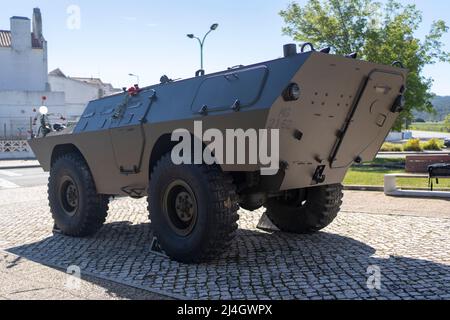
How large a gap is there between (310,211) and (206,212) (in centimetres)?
194

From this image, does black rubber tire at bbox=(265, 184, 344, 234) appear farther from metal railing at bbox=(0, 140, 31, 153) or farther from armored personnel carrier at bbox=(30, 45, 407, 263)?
metal railing at bbox=(0, 140, 31, 153)

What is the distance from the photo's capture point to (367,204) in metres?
9.43

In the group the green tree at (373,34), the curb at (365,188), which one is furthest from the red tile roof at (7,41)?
the curb at (365,188)

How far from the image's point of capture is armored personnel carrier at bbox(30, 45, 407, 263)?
15.6 ft

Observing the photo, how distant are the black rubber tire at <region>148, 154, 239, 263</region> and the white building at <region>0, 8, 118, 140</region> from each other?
32030 mm

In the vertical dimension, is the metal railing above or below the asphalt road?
above

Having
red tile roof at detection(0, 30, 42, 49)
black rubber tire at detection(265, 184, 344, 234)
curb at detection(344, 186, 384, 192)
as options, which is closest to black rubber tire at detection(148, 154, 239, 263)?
black rubber tire at detection(265, 184, 344, 234)

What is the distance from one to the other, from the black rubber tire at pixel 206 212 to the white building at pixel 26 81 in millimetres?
32030

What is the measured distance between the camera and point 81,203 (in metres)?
6.95

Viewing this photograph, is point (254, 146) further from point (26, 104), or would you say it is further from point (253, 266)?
point (26, 104)

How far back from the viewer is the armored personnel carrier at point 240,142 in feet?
15.6

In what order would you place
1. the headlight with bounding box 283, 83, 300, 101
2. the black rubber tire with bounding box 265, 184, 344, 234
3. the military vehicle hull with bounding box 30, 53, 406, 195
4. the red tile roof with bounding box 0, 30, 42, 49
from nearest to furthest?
the headlight with bounding box 283, 83, 300, 101 < the military vehicle hull with bounding box 30, 53, 406, 195 < the black rubber tire with bounding box 265, 184, 344, 234 < the red tile roof with bounding box 0, 30, 42, 49

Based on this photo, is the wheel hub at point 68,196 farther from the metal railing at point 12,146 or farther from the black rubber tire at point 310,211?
the metal railing at point 12,146

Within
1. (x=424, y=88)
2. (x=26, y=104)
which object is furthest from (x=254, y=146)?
(x=26, y=104)
